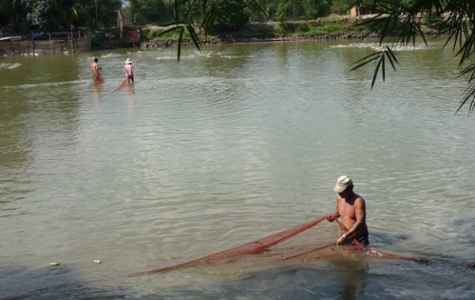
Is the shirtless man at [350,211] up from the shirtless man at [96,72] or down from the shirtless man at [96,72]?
down

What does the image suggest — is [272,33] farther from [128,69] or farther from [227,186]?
[227,186]

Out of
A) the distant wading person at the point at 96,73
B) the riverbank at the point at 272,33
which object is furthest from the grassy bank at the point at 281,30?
the distant wading person at the point at 96,73

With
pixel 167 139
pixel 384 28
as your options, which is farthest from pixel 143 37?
pixel 384 28

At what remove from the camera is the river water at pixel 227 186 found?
6.73 meters

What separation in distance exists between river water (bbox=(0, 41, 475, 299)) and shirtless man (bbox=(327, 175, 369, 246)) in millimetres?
280

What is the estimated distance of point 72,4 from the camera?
4916cm

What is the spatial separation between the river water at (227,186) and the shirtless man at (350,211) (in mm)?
280

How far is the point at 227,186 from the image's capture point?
10148 mm

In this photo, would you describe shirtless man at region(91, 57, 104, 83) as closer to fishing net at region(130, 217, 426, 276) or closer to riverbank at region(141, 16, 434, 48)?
fishing net at region(130, 217, 426, 276)

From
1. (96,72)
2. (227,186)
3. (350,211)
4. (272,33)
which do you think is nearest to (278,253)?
(350,211)

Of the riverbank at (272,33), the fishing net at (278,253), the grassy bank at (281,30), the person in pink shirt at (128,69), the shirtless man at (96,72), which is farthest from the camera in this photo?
the grassy bank at (281,30)

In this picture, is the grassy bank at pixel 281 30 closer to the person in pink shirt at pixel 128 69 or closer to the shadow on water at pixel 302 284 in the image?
the person in pink shirt at pixel 128 69

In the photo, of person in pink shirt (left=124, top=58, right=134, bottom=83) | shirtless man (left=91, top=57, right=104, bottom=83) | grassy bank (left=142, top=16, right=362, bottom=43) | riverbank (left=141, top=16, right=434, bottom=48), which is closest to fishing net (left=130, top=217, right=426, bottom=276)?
person in pink shirt (left=124, top=58, right=134, bottom=83)

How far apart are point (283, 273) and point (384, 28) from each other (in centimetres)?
343
